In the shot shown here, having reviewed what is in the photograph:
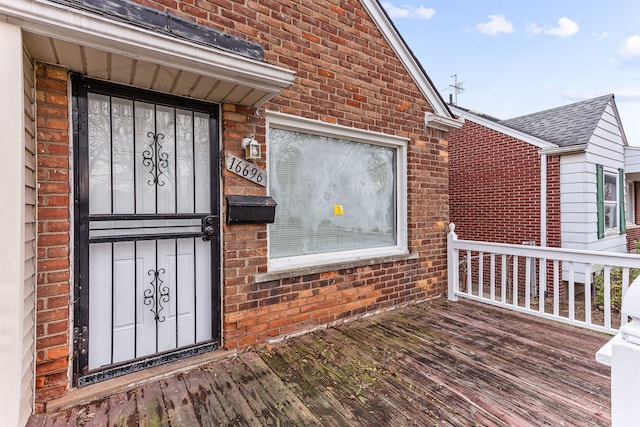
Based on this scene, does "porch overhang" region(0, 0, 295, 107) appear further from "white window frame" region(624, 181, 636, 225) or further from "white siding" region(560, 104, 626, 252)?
"white window frame" region(624, 181, 636, 225)

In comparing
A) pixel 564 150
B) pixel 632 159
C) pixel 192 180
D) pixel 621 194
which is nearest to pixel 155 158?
pixel 192 180

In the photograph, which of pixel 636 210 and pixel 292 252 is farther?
pixel 636 210

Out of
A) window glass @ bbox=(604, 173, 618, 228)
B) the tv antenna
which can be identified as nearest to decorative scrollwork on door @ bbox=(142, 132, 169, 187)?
window glass @ bbox=(604, 173, 618, 228)

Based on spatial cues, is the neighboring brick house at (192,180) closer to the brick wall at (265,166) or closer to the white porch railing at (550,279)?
the brick wall at (265,166)

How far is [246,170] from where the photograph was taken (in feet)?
9.23

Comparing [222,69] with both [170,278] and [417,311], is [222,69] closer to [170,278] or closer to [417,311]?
[170,278]

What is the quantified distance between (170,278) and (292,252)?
1.19 meters

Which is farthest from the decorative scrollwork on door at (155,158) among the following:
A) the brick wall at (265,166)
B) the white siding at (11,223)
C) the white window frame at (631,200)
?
the white window frame at (631,200)

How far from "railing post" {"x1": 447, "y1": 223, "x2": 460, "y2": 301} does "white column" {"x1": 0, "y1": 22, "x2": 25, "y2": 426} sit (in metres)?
4.43

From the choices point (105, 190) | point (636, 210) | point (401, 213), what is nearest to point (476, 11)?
point (401, 213)

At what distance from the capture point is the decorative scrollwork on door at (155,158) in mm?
2488

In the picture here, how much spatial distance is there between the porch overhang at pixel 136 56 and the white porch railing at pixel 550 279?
8.13ft

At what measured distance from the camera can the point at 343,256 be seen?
361 centimetres

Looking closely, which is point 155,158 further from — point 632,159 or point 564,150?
point 632,159
